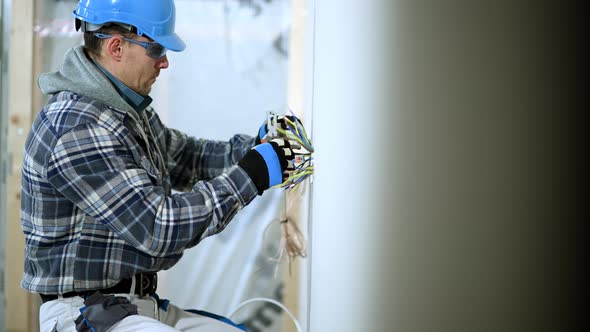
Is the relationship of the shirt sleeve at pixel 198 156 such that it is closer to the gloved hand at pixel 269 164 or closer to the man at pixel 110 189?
the man at pixel 110 189

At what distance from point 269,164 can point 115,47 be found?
51cm

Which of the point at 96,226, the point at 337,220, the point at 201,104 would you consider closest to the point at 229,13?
the point at 201,104

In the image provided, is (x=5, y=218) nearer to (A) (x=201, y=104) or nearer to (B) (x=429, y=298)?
(A) (x=201, y=104)

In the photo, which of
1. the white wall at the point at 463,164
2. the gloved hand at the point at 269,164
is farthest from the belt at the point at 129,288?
the white wall at the point at 463,164

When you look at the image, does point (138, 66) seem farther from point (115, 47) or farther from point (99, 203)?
point (99, 203)

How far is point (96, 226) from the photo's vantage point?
1.29m

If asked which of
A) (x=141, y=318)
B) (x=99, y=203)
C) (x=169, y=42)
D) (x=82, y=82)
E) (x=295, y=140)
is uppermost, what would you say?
(x=169, y=42)

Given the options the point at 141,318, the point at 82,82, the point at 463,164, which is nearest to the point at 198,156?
the point at 82,82

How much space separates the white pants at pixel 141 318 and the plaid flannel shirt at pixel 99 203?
4cm

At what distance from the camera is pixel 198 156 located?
1722 mm

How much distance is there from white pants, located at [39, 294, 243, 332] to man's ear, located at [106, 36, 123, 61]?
60 cm

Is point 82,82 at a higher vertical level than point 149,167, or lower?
higher

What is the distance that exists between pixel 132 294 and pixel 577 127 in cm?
117

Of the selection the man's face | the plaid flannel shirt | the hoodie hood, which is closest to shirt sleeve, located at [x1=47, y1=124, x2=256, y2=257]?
the plaid flannel shirt
